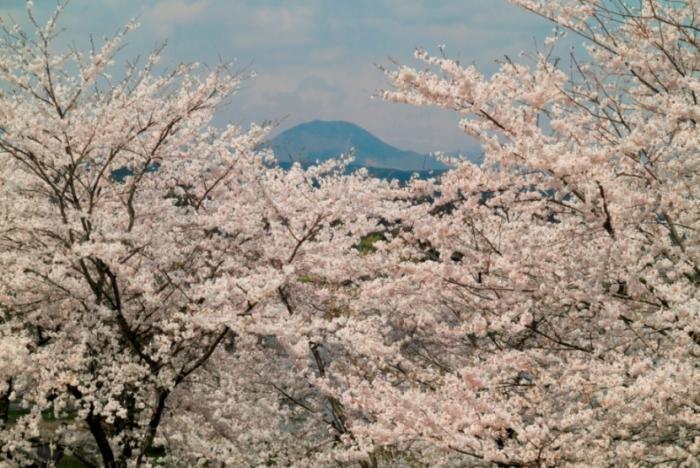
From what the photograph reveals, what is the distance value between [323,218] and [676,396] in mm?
6743

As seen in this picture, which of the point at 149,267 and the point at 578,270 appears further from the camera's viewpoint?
the point at 149,267

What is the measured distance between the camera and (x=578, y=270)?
22.7 feet

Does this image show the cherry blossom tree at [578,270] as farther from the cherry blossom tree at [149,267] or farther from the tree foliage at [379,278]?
the cherry blossom tree at [149,267]

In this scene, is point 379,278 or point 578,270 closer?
point 578,270

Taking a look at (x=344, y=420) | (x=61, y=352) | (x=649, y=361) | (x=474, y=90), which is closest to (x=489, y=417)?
(x=649, y=361)

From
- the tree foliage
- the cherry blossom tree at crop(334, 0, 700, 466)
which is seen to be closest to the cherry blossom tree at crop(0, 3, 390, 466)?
the tree foliage

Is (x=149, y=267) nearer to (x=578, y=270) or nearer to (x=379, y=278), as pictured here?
(x=379, y=278)

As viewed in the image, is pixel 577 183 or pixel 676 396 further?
pixel 577 183

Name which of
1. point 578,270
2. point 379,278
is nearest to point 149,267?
point 379,278

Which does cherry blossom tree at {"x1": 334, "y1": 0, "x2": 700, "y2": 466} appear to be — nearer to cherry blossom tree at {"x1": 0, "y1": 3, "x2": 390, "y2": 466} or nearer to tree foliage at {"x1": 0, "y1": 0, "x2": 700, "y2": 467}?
tree foliage at {"x1": 0, "y1": 0, "x2": 700, "y2": 467}

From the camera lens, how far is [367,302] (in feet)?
34.5

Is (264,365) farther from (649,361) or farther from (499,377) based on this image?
(649,361)

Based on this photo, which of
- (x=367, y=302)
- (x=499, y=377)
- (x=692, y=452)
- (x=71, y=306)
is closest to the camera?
(x=692, y=452)

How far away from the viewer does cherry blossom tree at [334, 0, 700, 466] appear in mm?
5445
